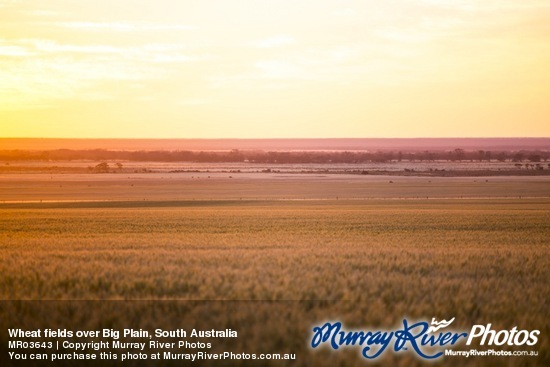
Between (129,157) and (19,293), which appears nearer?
(19,293)

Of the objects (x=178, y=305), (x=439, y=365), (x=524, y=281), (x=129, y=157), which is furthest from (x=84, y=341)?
(x=129, y=157)

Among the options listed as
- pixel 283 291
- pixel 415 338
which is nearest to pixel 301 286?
pixel 283 291

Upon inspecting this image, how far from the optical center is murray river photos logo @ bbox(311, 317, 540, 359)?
22.2 ft

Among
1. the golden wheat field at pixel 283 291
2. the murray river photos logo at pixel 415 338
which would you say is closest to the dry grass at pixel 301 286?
the golden wheat field at pixel 283 291

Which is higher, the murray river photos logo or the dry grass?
the dry grass

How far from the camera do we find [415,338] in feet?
22.8

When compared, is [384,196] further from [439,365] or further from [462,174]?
[439,365]

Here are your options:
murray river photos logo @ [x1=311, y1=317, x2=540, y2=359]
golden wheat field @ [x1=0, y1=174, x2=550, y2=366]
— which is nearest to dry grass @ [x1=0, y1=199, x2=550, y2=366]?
golden wheat field @ [x1=0, y1=174, x2=550, y2=366]

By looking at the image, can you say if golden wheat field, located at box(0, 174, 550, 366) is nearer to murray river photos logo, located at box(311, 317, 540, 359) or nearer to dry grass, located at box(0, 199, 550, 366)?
dry grass, located at box(0, 199, 550, 366)

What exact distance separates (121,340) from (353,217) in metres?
27.8

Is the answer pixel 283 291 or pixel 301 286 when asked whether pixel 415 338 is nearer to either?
pixel 283 291

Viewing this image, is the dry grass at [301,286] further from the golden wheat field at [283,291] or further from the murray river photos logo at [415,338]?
the murray river photos logo at [415,338]

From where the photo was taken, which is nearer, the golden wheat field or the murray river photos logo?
the murray river photos logo

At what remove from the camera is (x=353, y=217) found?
33.8m
